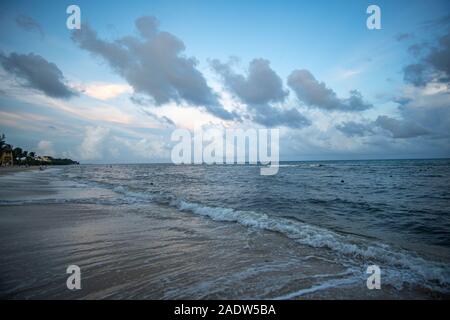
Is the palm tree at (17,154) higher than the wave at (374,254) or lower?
higher

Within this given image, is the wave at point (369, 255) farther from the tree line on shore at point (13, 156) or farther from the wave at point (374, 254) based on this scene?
the tree line on shore at point (13, 156)

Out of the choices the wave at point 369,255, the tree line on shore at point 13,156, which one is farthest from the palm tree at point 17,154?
the wave at point 369,255

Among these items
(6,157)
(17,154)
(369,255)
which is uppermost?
(17,154)

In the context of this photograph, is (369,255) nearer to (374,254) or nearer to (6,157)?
(374,254)

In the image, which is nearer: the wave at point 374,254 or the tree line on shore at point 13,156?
the wave at point 374,254

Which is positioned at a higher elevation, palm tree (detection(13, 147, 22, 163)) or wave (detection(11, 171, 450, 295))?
palm tree (detection(13, 147, 22, 163))

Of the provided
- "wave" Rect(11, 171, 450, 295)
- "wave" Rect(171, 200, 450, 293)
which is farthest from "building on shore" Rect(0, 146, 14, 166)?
"wave" Rect(11, 171, 450, 295)

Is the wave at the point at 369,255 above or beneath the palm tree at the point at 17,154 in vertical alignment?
beneath

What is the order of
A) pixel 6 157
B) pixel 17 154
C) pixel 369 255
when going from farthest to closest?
pixel 17 154
pixel 6 157
pixel 369 255

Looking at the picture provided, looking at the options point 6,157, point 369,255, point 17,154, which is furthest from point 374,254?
point 17,154

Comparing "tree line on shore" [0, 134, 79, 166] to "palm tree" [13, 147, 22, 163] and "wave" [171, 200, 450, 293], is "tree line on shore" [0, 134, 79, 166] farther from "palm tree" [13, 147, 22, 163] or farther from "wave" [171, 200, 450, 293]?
"wave" [171, 200, 450, 293]

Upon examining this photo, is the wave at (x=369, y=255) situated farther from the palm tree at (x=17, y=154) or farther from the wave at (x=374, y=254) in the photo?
the palm tree at (x=17, y=154)
